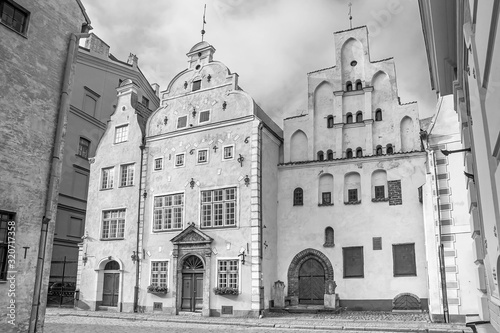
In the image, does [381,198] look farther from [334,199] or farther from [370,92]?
[370,92]

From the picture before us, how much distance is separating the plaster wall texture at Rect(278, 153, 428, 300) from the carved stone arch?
0.24 meters

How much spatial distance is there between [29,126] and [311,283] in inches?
634

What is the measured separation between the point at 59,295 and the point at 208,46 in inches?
702

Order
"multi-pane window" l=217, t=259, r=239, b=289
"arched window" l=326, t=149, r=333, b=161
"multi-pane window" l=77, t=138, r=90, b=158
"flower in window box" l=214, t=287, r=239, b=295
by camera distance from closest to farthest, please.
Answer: "flower in window box" l=214, t=287, r=239, b=295
"multi-pane window" l=217, t=259, r=239, b=289
"arched window" l=326, t=149, r=333, b=161
"multi-pane window" l=77, t=138, r=90, b=158

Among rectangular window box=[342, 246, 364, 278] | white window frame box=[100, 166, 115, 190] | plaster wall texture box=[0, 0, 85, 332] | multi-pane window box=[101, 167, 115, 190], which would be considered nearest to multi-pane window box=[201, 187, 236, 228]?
rectangular window box=[342, 246, 364, 278]

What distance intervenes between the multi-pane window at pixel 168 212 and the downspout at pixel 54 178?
12363mm

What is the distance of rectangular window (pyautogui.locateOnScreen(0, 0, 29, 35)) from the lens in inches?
461

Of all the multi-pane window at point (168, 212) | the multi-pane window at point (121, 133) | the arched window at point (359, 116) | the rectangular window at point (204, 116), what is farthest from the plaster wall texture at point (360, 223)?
the multi-pane window at point (121, 133)

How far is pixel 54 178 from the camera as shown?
1256 cm

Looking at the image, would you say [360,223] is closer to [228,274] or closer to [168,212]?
[228,274]

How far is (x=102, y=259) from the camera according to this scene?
26.3m

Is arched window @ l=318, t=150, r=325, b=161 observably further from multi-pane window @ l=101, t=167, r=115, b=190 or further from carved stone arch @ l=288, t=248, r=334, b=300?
multi-pane window @ l=101, t=167, r=115, b=190

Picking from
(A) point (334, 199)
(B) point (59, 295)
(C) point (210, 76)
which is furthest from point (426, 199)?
(B) point (59, 295)

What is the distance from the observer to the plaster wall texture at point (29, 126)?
11367 mm
